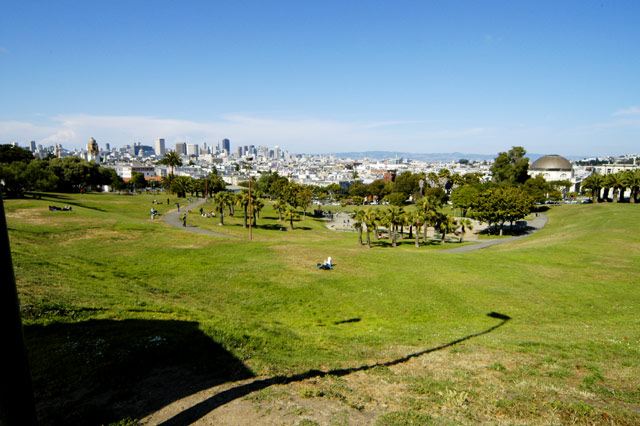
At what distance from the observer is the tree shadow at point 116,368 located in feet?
28.7

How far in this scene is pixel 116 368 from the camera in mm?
10586

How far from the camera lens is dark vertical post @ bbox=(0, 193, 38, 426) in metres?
4.88

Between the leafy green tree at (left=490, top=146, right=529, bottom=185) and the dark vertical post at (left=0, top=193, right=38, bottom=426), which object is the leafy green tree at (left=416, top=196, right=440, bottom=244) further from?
the leafy green tree at (left=490, top=146, right=529, bottom=185)

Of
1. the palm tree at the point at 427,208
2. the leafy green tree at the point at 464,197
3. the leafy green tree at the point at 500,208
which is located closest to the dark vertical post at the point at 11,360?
the palm tree at the point at 427,208

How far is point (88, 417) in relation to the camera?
8312 mm

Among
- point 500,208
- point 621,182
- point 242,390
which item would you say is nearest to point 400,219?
point 500,208

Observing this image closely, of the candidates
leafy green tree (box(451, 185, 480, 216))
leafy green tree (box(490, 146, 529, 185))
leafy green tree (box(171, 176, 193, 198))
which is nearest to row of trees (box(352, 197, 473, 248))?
leafy green tree (box(451, 185, 480, 216))

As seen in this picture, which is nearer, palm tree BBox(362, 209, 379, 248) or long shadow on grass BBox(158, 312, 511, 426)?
long shadow on grass BBox(158, 312, 511, 426)

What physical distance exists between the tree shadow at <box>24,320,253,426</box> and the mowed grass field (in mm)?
56

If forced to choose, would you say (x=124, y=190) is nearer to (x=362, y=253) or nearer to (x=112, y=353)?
(x=362, y=253)

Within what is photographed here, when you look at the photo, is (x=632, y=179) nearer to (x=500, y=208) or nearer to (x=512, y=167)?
(x=512, y=167)

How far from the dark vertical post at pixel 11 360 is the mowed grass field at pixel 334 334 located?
391 centimetres

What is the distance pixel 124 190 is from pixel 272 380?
181302 millimetres

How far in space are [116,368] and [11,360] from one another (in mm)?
6420
